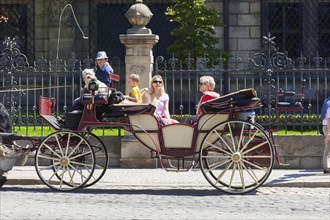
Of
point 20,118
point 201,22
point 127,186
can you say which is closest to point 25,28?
point 201,22

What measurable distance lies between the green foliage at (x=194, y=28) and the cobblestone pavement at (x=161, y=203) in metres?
11.4

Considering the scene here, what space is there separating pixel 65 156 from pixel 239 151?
8.25ft

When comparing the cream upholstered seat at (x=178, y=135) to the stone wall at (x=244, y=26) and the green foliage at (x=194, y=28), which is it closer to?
the green foliage at (x=194, y=28)

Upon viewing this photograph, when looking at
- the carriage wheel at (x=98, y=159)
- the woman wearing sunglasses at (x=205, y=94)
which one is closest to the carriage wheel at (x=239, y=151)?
the woman wearing sunglasses at (x=205, y=94)

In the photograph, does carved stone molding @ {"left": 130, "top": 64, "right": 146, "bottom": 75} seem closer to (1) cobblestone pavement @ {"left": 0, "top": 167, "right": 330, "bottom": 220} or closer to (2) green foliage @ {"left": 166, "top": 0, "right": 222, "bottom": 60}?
(1) cobblestone pavement @ {"left": 0, "top": 167, "right": 330, "bottom": 220}

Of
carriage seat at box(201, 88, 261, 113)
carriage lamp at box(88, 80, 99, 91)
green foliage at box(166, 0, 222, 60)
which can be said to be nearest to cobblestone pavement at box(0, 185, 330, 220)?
carriage seat at box(201, 88, 261, 113)

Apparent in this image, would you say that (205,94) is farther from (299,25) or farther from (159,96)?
(299,25)

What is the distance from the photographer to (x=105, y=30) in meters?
30.2

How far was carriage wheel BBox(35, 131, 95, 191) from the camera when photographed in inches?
556

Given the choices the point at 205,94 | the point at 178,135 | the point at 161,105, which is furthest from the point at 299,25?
the point at 178,135

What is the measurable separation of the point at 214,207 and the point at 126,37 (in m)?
5.89

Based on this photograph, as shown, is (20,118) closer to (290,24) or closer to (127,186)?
(127,186)

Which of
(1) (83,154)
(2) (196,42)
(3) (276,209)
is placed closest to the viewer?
(3) (276,209)

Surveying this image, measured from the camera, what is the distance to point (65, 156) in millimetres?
14227
